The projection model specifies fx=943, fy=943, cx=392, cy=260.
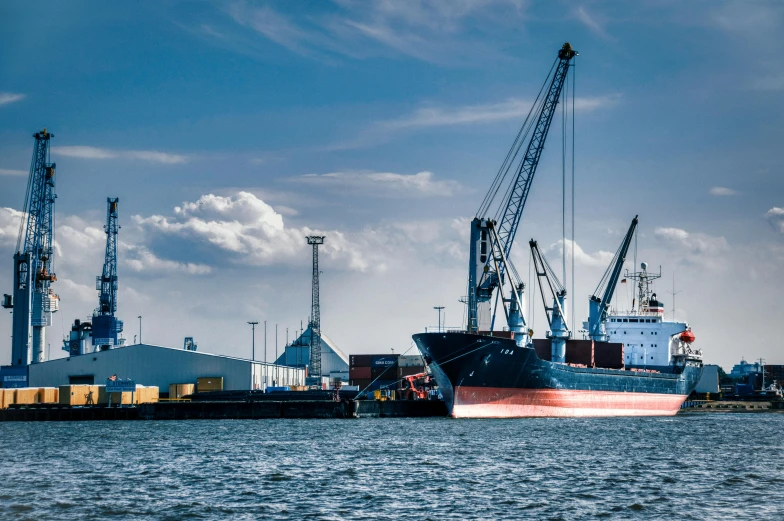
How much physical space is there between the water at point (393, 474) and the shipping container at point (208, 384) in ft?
105

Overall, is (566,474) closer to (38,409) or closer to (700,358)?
(38,409)

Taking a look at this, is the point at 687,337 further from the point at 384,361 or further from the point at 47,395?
the point at 47,395

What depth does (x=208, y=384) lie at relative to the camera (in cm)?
9738

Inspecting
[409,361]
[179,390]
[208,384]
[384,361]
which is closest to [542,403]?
[409,361]

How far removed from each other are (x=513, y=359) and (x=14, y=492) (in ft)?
142

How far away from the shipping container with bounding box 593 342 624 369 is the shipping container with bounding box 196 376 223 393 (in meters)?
38.2

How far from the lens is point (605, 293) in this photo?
102125 millimetres

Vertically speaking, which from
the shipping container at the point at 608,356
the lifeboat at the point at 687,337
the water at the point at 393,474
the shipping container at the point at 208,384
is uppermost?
the lifeboat at the point at 687,337

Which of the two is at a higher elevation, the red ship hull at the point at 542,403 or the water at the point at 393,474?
the red ship hull at the point at 542,403

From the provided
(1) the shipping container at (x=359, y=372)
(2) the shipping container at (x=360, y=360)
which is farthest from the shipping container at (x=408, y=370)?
(2) the shipping container at (x=360, y=360)

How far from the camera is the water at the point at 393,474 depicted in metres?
30.9

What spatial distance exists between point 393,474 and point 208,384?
2411 inches

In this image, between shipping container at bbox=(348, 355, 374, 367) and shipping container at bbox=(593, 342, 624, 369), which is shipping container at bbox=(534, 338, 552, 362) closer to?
shipping container at bbox=(593, 342, 624, 369)

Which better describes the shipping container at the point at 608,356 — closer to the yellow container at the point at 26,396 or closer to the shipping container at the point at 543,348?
the shipping container at the point at 543,348
